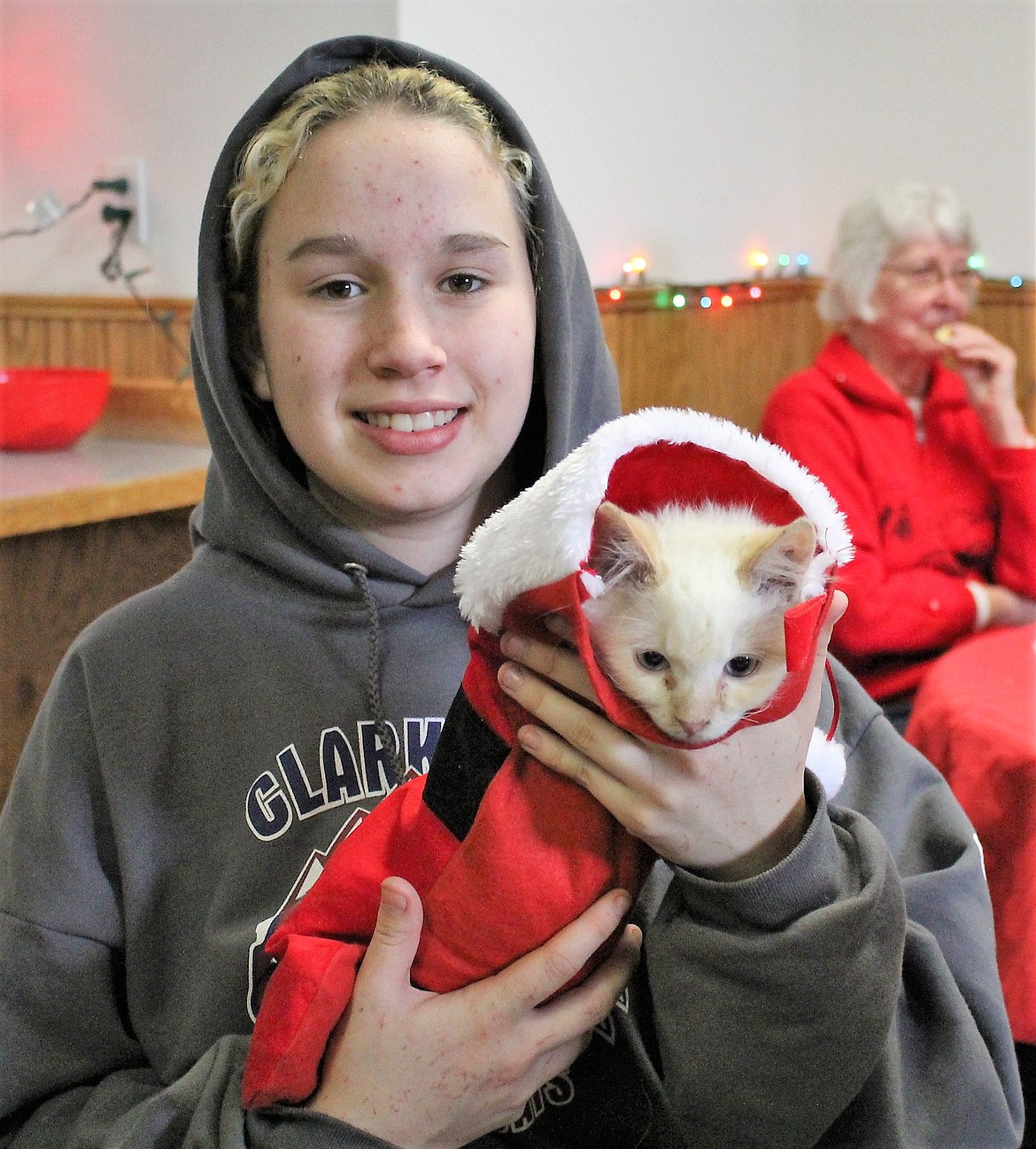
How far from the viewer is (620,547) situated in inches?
26.4

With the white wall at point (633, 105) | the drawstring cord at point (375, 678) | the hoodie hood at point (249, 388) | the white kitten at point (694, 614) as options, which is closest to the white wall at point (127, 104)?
the white wall at point (633, 105)

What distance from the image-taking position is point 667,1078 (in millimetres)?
779

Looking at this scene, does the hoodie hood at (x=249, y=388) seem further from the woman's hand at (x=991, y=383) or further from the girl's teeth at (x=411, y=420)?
the woman's hand at (x=991, y=383)

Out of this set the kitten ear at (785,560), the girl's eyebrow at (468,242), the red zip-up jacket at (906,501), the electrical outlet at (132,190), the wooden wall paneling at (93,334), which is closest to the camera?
the kitten ear at (785,560)

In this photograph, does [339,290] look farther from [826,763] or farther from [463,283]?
[826,763]

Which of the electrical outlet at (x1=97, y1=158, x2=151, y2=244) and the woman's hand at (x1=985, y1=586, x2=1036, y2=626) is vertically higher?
the electrical outlet at (x1=97, y1=158, x2=151, y2=244)

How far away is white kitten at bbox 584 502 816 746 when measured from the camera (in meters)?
0.65

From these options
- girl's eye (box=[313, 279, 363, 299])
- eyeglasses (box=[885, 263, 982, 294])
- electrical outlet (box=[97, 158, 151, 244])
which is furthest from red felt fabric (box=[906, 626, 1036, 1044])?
electrical outlet (box=[97, 158, 151, 244])

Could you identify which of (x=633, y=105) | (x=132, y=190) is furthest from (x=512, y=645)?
(x=633, y=105)

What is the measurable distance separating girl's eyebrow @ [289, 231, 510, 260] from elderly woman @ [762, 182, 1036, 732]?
1.29 m

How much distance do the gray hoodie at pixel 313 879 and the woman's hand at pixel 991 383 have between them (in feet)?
5.27

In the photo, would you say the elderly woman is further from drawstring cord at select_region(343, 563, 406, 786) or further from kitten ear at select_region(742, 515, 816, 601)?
kitten ear at select_region(742, 515, 816, 601)

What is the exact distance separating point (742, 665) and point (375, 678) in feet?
1.19

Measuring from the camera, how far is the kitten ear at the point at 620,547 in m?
0.66
